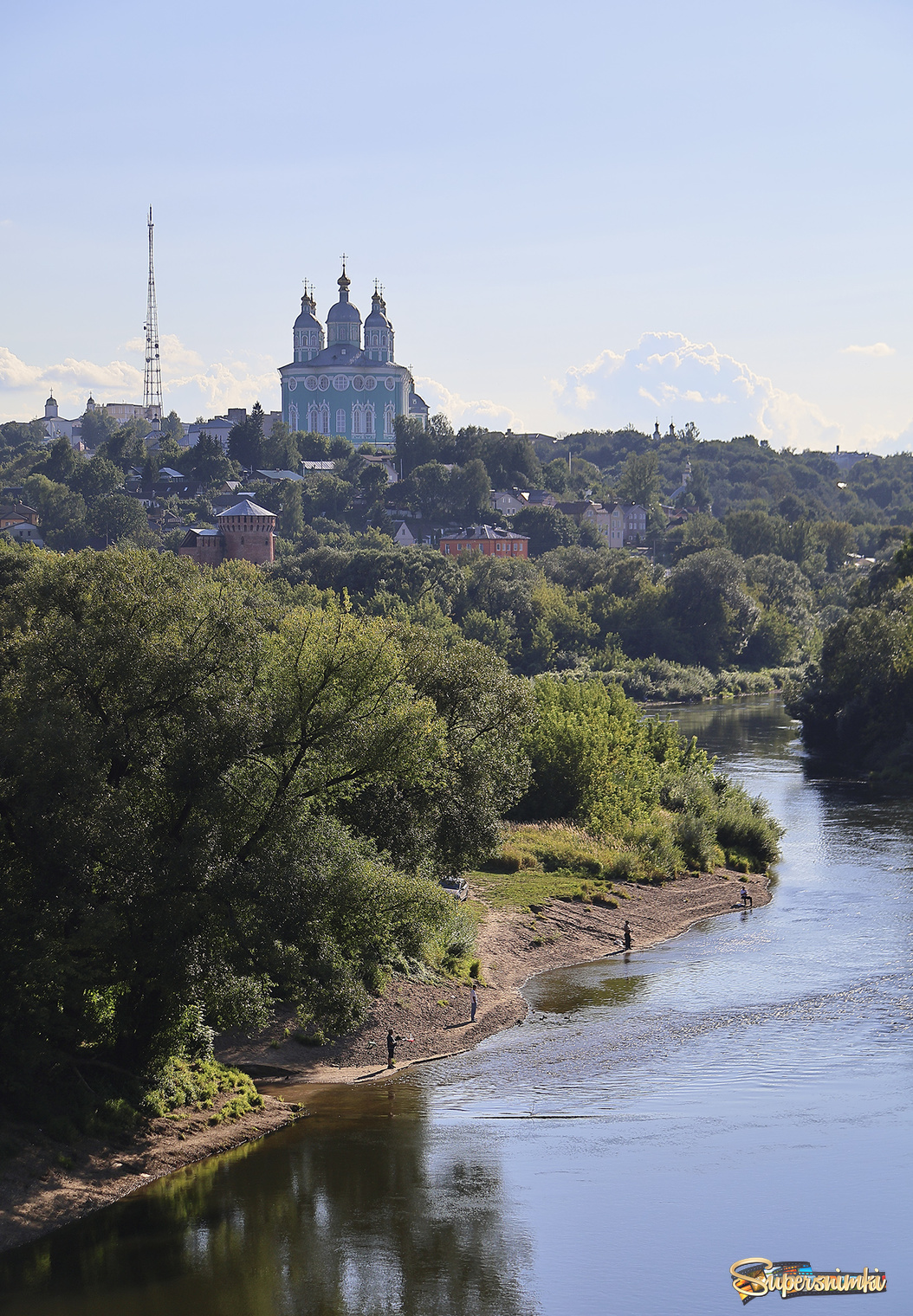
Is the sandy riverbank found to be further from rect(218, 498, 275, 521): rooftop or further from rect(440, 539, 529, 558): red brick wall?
rect(440, 539, 529, 558): red brick wall

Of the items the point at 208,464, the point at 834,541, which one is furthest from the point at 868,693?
the point at 208,464

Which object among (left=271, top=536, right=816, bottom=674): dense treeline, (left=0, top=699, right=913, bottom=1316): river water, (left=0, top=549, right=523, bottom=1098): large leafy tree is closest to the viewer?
(left=0, top=699, right=913, bottom=1316): river water

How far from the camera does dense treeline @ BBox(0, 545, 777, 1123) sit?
21234 millimetres

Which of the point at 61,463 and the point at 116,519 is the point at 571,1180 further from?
the point at 61,463

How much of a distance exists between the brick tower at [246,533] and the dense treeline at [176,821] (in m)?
82.9

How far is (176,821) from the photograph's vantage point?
22.5 meters

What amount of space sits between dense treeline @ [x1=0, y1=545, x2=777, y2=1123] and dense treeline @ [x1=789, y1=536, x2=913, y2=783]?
41557mm

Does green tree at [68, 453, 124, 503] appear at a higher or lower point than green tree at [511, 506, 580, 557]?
higher

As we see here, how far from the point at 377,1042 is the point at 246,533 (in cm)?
8540

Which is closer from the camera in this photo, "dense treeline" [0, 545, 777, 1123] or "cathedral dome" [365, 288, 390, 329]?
"dense treeline" [0, 545, 777, 1123]

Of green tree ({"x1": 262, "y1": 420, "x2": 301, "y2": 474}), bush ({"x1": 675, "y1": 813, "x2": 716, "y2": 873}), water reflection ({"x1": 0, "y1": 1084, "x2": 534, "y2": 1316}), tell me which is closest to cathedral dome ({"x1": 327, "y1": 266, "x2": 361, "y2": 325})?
green tree ({"x1": 262, "y1": 420, "x2": 301, "y2": 474})

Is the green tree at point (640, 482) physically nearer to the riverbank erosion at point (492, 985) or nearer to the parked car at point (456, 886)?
the riverbank erosion at point (492, 985)

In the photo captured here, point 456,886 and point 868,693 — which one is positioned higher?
point 868,693

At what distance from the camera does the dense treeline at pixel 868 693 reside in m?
65.7
